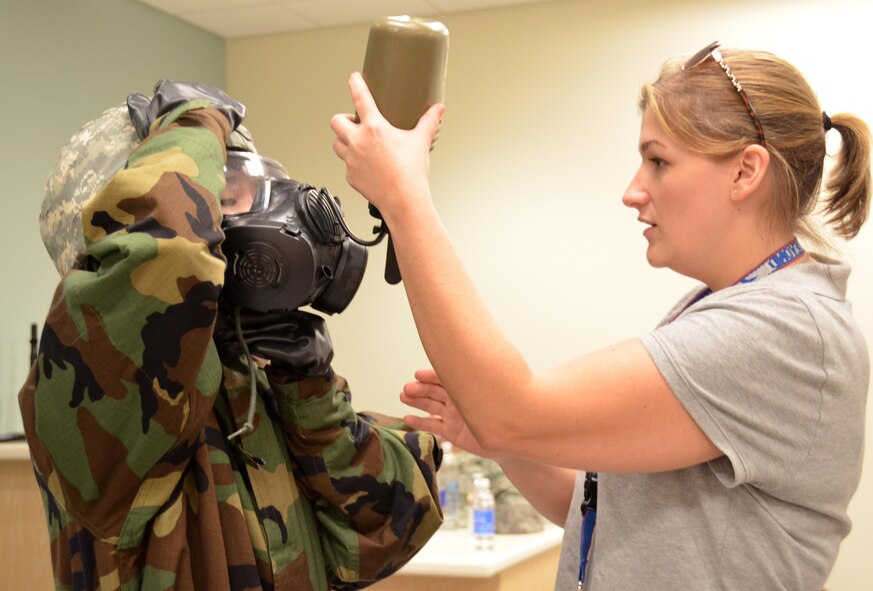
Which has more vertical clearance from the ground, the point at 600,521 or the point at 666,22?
the point at 666,22

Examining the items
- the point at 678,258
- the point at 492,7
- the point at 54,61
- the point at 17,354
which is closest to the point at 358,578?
the point at 678,258

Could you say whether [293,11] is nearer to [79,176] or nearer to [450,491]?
[450,491]

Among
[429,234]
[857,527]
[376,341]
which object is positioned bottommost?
[857,527]

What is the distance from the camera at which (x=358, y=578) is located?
45.2 inches

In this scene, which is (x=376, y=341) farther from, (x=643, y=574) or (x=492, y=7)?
(x=643, y=574)

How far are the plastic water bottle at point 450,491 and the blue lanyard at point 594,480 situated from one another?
5.51 ft

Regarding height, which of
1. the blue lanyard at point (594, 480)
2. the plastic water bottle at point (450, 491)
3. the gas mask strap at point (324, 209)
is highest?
the gas mask strap at point (324, 209)

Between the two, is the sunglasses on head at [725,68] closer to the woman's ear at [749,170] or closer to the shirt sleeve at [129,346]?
the woman's ear at [749,170]

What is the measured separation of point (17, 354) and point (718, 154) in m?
3.71

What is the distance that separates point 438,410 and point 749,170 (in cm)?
51

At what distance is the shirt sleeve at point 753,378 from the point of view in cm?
111

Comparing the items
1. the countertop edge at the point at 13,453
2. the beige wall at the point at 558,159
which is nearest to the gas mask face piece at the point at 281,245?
the countertop edge at the point at 13,453

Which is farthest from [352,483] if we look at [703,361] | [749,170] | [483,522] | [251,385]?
[483,522]

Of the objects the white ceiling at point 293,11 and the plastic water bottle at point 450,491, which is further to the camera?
the white ceiling at point 293,11
